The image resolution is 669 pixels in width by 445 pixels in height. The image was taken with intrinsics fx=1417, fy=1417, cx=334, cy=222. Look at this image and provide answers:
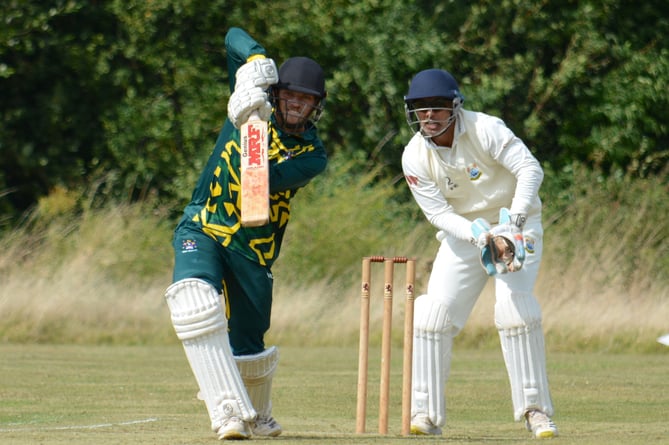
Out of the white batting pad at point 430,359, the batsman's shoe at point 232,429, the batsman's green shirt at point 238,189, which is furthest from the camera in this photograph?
the white batting pad at point 430,359

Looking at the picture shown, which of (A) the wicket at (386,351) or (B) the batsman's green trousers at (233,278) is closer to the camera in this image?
(B) the batsman's green trousers at (233,278)

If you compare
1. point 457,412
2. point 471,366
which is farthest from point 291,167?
point 471,366

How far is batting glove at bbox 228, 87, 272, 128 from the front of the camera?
5070 mm

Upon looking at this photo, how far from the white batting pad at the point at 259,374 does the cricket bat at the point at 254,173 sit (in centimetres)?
58

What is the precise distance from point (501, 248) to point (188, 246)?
114cm

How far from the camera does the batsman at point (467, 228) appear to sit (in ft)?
17.7

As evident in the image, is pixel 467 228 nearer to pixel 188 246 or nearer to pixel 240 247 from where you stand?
pixel 240 247

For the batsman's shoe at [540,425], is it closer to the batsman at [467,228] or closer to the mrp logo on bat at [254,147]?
the batsman at [467,228]

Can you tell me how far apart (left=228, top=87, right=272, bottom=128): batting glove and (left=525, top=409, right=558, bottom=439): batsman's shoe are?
1.52m

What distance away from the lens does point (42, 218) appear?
48.9ft

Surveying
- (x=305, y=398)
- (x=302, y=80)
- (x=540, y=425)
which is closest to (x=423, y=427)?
(x=540, y=425)

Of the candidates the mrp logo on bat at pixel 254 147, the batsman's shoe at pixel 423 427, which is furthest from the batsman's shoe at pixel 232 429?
the mrp logo on bat at pixel 254 147

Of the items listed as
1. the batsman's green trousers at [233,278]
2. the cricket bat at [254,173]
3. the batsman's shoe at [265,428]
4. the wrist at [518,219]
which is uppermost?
the cricket bat at [254,173]

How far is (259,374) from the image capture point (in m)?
5.36
